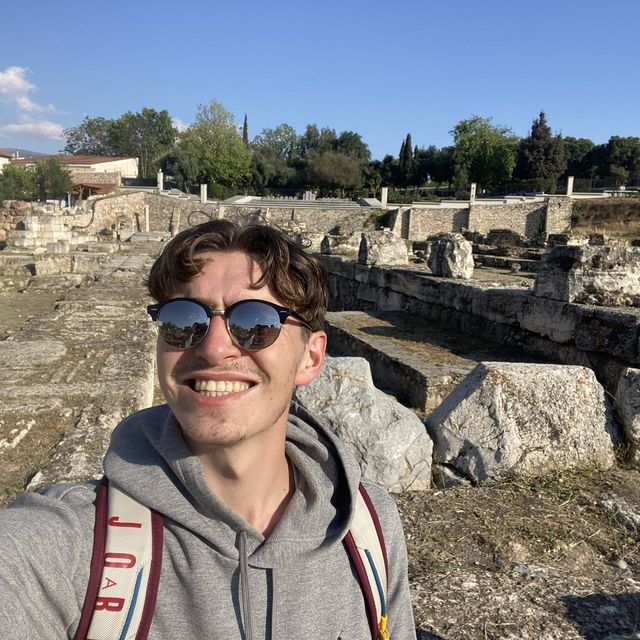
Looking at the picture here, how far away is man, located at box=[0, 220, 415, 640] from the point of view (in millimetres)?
1061

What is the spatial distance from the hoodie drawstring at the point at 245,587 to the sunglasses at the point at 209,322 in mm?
412

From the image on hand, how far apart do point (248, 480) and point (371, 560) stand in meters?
0.33

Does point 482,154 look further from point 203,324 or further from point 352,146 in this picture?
point 203,324

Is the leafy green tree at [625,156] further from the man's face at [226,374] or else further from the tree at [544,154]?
the man's face at [226,374]

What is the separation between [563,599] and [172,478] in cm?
158

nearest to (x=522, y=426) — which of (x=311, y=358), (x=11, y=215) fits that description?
(x=311, y=358)

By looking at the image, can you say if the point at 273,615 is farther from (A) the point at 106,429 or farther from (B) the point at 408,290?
(B) the point at 408,290

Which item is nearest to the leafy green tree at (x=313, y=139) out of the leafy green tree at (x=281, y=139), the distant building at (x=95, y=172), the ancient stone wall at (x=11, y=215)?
the leafy green tree at (x=281, y=139)

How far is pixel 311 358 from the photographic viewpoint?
156 centimetres

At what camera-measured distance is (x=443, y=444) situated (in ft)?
10.7

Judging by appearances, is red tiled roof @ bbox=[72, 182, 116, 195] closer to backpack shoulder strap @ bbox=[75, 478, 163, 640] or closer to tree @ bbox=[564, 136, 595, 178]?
tree @ bbox=[564, 136, 595, 178]

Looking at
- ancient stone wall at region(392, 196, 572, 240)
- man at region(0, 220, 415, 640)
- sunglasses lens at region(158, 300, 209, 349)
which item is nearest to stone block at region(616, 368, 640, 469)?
man at region(0, 220, 415, 640)

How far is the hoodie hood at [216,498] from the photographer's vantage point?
1.17m

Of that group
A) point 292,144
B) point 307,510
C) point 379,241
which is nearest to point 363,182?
point 292,144
